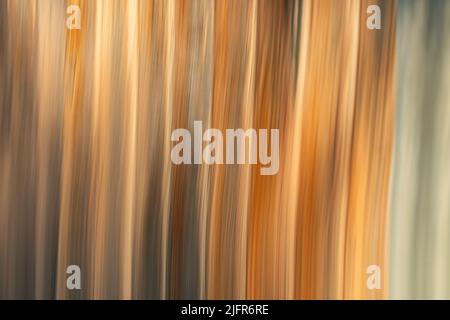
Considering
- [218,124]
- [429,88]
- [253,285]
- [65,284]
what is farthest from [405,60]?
[65,284]

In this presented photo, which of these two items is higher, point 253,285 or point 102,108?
point 102,108

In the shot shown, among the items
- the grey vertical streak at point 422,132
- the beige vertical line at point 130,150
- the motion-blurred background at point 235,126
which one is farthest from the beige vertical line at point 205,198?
the grey vertical streak at point 422,132

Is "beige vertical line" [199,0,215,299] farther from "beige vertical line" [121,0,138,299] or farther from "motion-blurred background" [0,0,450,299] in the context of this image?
"beige vertical line" [121,0,138,299]

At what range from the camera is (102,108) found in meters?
0.88

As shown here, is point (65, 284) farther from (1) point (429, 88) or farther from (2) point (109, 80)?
(1) point (429, 88)

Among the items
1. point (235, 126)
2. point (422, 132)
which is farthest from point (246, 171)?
point (422, 132)

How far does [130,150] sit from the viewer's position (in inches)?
34.6

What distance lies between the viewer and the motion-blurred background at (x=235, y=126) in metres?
0.88

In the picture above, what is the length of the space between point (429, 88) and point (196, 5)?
425 mm

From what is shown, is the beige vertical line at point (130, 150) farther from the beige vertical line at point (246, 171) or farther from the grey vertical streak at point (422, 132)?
the grey vertical streak at point (422, 132)

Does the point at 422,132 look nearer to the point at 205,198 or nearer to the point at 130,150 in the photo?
the point at 205,198

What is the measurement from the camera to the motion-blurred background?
88cm

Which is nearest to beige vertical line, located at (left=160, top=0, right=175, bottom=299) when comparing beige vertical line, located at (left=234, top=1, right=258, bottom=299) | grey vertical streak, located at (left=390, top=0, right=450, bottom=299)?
beige vertical line, located at (left=234, top=1, right=258, bottom=299)
